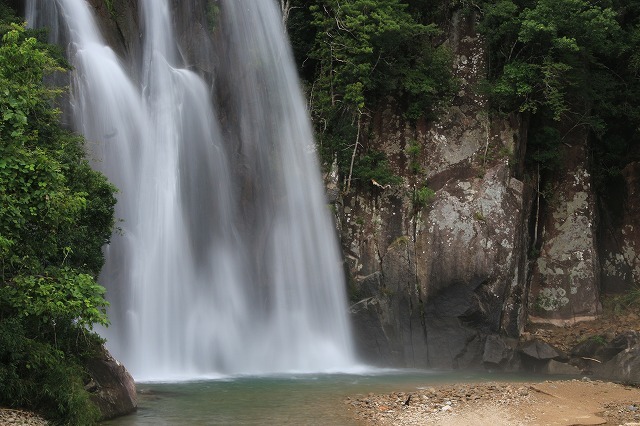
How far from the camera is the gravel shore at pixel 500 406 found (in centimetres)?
1172

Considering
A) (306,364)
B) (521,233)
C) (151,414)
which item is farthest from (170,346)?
(521,233)

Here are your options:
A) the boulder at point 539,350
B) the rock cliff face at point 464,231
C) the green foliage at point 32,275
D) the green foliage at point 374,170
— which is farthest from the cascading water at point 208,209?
the green foliage at point 32,275

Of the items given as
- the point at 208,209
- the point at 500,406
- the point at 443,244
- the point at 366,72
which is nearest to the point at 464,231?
the point at 443,244

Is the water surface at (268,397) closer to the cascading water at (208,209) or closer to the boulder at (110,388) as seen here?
the boulder at (110,388)

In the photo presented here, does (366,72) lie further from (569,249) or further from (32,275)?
(32,275)

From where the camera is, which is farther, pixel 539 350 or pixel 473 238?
pixel 473 238

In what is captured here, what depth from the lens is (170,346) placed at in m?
18.0

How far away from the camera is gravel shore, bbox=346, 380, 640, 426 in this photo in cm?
1172

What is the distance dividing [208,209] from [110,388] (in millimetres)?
9041

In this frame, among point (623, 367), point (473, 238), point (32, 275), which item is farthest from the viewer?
point (473, 238)

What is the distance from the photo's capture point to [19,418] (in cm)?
973

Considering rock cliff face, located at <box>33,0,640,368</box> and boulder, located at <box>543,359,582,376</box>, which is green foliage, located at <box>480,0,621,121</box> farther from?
boulder, located at <box>543,359,582,376</box>

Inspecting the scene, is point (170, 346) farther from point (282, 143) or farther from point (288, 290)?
point (282, 143)

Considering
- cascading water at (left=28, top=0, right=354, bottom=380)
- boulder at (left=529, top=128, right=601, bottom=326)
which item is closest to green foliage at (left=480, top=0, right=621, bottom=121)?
boulder at (left=529, top=128, right=601, bottom=326)
